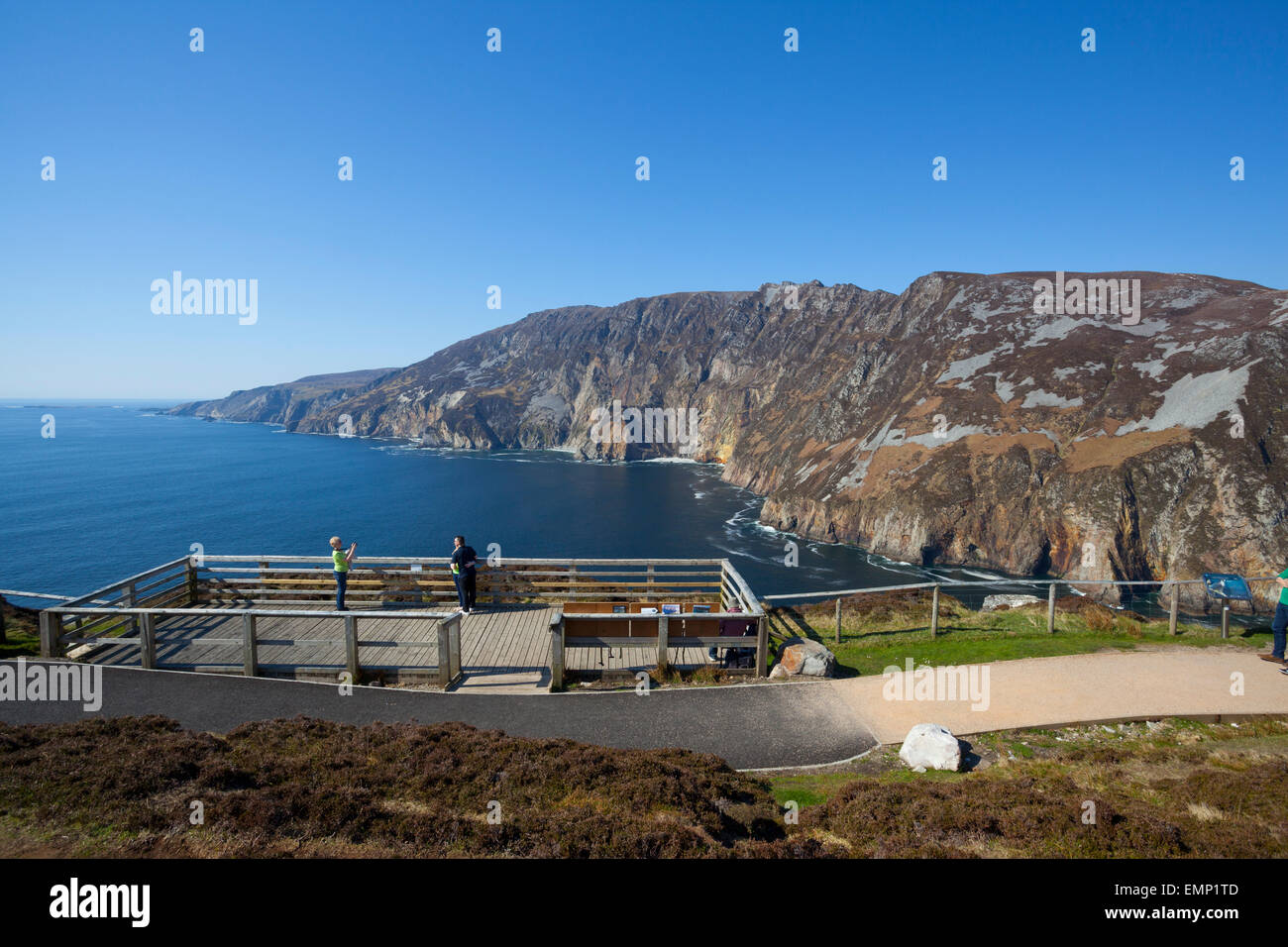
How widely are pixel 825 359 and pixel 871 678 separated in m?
159

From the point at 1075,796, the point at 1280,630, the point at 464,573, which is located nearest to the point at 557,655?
the point at 464,573

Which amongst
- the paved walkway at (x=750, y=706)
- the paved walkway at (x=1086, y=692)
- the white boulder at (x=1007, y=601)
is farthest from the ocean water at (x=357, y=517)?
the paved walkway at (x=750, y=706)

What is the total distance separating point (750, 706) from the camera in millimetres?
10641

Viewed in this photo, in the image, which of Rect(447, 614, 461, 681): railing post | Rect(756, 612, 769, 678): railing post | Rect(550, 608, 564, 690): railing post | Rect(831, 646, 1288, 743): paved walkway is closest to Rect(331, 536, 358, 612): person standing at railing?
Rect(447, 614, 461, 681): railing post

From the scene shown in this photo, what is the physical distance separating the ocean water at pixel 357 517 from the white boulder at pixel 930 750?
2330 inches

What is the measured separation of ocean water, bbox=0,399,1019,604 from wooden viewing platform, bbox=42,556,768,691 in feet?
179

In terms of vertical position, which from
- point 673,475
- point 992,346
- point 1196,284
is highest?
point 1196,284

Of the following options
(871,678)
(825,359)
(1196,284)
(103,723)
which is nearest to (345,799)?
(103,723)

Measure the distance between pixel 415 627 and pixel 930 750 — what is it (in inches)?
439

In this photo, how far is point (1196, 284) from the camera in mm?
108062

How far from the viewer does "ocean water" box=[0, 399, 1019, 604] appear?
70938mm

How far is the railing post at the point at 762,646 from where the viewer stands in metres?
11.8

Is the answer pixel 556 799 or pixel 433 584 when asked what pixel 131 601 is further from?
pixel 556 799
